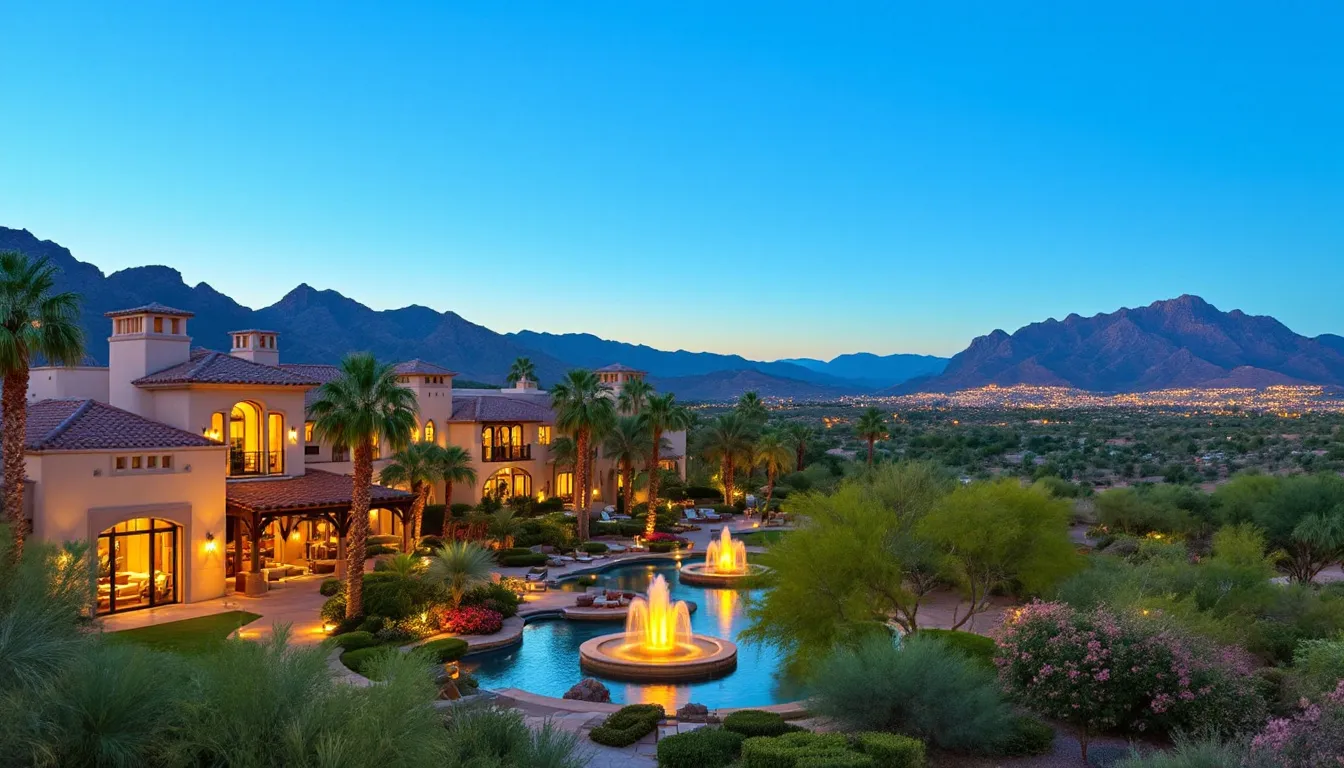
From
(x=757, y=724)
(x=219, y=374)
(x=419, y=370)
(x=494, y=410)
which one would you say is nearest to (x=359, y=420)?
(x=219, y=374)

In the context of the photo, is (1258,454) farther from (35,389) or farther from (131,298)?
(131,298)

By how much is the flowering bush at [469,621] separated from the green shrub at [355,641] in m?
2.26

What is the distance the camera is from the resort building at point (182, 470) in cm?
2608

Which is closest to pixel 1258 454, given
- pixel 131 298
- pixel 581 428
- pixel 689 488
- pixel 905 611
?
pixel 689 488

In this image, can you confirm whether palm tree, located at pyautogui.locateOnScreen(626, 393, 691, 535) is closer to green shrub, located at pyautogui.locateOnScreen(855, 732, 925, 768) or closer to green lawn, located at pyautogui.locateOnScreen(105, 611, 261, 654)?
green lawn, located at pyautogui.locateOnScreen(105, 611, 261, 654)

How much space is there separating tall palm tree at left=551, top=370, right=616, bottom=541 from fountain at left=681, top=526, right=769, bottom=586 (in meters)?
6.37

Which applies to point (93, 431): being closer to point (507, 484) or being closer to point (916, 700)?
point (916, 700)

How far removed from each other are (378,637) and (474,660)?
261 cm

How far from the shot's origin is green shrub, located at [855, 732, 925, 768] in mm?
13922

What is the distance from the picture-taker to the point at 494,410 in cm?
4878

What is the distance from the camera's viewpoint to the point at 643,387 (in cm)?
5309

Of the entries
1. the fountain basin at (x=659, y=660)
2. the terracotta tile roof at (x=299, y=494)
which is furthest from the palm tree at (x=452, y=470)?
the fountain basin at (x=659, y=660)

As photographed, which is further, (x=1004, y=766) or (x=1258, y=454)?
(x=1258, y=454)

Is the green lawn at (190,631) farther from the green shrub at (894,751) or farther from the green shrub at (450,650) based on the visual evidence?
the green shrub at (894,751)
